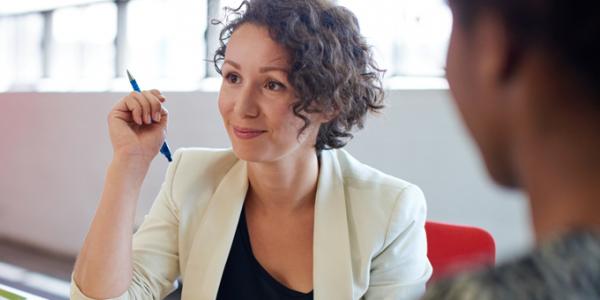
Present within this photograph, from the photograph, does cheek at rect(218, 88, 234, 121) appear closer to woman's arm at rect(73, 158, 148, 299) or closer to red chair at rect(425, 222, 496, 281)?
woman's arm at rect(73, 158, 148, 299)

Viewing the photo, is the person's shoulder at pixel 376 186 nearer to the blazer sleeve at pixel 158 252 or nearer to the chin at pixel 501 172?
the blazer sleeve at pixel 158 252

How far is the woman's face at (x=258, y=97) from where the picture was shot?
4.24 feet

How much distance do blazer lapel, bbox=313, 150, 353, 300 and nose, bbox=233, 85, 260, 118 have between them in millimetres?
231

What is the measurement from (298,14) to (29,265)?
384 cm

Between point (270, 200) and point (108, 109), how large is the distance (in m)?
3.27

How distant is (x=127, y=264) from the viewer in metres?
1.21

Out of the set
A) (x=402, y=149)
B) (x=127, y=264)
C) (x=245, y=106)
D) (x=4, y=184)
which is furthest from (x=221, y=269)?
(x=4, y=184)

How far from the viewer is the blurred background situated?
2.99 metres

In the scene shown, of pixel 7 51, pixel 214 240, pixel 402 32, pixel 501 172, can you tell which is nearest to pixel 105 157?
pixel 7 51

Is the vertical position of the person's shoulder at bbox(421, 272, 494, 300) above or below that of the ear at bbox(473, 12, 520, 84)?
below

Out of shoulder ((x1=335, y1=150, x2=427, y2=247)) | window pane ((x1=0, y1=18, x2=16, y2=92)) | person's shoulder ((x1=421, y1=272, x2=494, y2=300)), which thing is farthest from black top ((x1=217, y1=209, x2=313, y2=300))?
window pane ((x1=0, y1=18, x2=16, y2=92))

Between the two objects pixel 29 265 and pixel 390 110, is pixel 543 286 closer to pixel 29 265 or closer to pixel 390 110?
pixel 390 110

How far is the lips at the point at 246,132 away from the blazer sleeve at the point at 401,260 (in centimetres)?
32

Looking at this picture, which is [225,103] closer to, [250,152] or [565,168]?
[250,152]
